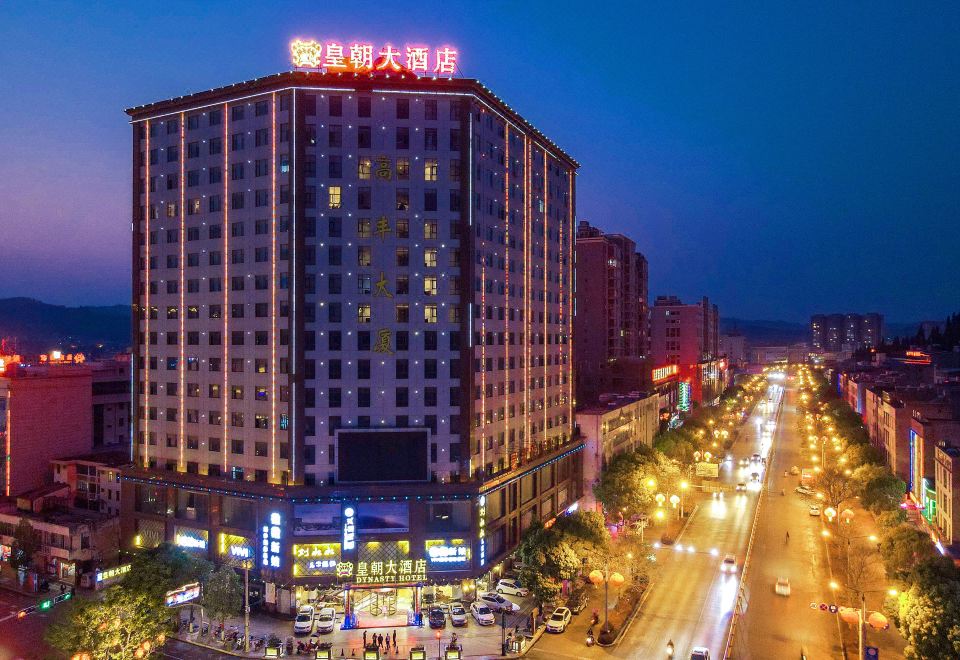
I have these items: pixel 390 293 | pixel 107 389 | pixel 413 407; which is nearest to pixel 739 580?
pixel 413 407

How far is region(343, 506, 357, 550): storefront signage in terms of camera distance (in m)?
48.3

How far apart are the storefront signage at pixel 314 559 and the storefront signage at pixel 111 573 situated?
644 inches

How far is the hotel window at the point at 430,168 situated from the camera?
5306 cm

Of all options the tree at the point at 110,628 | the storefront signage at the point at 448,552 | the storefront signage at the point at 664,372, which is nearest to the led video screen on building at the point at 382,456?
the storefront signage at the point at 448,552

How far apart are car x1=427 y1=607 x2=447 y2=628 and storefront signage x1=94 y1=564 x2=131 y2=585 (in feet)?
87.7

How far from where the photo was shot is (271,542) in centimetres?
4922

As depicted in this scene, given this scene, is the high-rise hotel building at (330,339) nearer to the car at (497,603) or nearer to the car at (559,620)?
the car at (497,603)

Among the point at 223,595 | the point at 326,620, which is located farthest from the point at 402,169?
the point at 326,620

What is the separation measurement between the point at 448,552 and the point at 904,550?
33534 millimetres

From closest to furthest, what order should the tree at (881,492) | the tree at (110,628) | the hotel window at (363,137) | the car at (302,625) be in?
the tree at (110,628) → the car at (302,625) → the hotel window at (363,137) → the tree at (881,492)

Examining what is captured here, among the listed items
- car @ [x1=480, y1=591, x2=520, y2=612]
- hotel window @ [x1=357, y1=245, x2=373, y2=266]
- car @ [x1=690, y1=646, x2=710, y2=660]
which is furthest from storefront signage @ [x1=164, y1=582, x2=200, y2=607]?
car @ [x1=690, y1=646, x2=710, y2=660]

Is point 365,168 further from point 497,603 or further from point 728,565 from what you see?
point 728,565

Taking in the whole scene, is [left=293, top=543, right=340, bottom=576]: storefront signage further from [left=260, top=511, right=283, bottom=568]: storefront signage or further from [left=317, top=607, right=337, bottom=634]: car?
[left=317, top=607, right=337, bottom=634]: car

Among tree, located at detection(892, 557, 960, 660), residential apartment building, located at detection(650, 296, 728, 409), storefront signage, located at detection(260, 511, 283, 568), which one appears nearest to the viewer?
tree, located at detection(892, 557, 960, 660)
